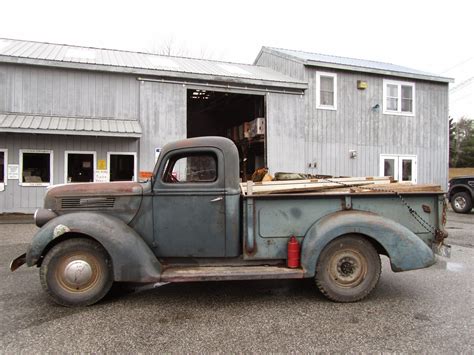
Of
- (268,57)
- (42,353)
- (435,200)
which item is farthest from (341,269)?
(268,57)

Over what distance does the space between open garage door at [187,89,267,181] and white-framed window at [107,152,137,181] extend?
372 centimetres

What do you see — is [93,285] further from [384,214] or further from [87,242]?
[384,214]

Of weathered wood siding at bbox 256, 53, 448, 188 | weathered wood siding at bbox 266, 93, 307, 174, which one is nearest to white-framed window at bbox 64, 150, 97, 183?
weathered wood siding at bbox 266, 93, 307, 174

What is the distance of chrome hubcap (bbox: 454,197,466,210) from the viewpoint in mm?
13883

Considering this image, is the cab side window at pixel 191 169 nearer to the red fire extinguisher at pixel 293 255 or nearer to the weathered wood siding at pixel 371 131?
the red fire extinguisher at pixel 293 255

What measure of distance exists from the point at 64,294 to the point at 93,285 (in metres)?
0.32

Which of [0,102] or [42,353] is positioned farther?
[0,102]

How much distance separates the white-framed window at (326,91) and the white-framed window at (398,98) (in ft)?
8.78

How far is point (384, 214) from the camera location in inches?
181

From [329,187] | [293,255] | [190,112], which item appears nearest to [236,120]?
[190,112]

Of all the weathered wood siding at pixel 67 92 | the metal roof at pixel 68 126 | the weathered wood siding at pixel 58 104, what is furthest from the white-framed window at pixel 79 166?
the weathered wood siding at pixel 67 92

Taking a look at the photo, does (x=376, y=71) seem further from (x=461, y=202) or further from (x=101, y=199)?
(x=101, y=199)

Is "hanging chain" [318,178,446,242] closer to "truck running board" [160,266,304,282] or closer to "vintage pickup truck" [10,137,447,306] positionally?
"vintage pickup truck" [10,137,447,306]

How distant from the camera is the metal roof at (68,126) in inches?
426
